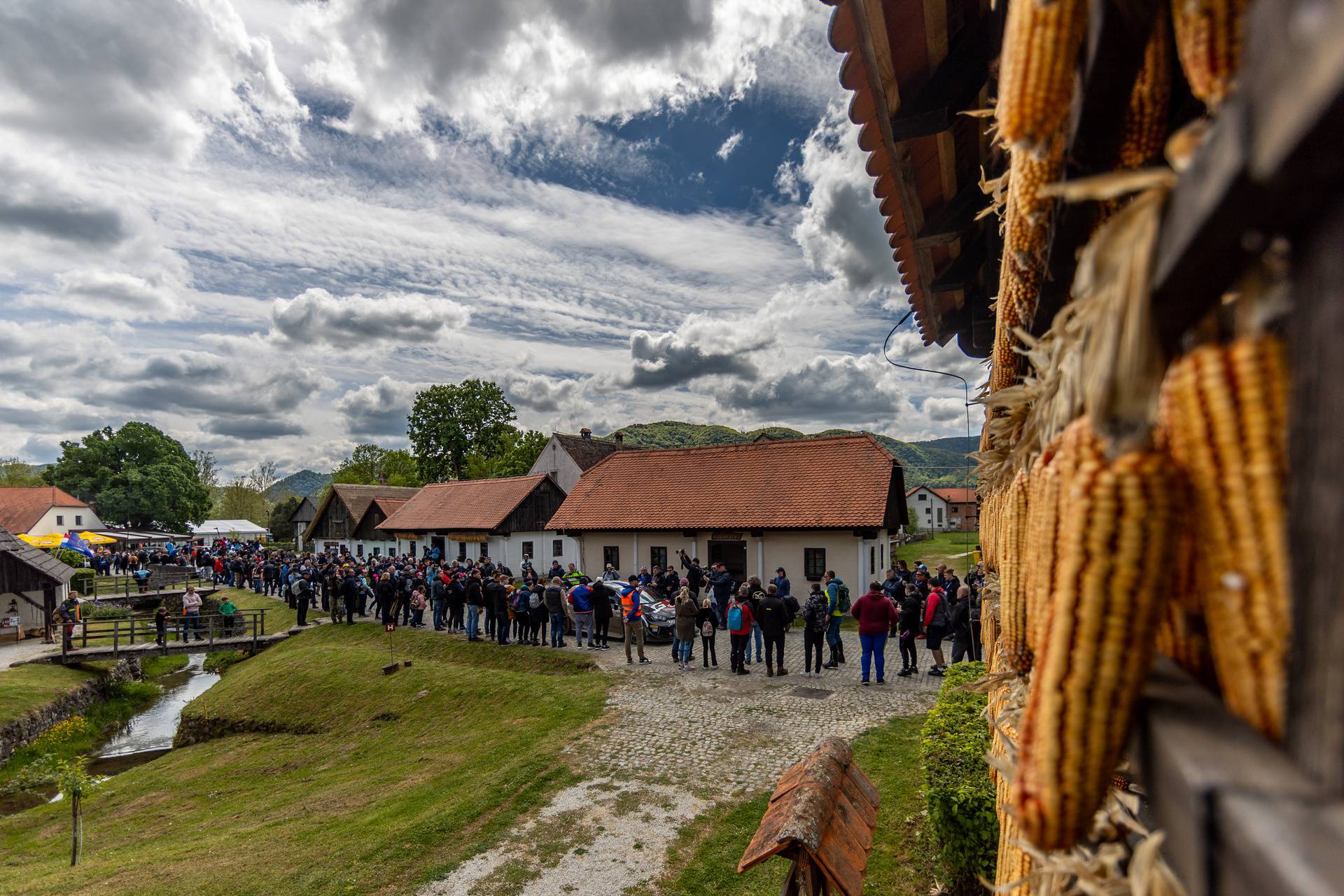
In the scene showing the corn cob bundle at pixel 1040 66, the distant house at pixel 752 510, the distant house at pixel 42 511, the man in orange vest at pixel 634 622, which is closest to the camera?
the corn cob bundle at pixel 1040 66

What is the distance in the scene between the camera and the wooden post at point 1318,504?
72 centimetres

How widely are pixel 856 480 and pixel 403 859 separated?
743 inches

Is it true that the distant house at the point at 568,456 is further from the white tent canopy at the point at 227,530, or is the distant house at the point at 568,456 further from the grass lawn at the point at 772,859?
the white tent canopy at the point at 227,530

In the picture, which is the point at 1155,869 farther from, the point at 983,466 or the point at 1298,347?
the point at 983,466

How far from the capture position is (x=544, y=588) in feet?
59.8

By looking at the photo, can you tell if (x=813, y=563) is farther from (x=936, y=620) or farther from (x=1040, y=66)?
(x=1040, y=66)

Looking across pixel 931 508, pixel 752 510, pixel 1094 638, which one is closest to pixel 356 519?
pixel 752 510

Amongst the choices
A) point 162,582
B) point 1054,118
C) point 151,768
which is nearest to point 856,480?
point 151,768

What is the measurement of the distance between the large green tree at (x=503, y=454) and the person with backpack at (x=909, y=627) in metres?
50.5

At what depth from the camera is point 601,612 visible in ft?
58.2

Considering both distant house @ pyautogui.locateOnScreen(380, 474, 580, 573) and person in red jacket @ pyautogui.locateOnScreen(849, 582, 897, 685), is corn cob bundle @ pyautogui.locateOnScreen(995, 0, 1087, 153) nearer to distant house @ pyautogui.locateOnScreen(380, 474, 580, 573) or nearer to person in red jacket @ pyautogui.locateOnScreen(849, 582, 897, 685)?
person in red jacket @ pyautogui.locateOnScreen(849, 582, 897, 685)

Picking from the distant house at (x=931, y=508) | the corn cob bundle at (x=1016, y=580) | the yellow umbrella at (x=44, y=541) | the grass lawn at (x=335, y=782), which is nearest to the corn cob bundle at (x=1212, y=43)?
the corn cob bundle at (x=1016, y=580)

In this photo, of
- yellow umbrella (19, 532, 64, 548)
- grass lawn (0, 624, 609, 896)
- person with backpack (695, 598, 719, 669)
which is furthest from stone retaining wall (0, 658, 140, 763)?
person with backpack (695, 598, 719, 669)

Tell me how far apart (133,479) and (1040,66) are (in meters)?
88.9
